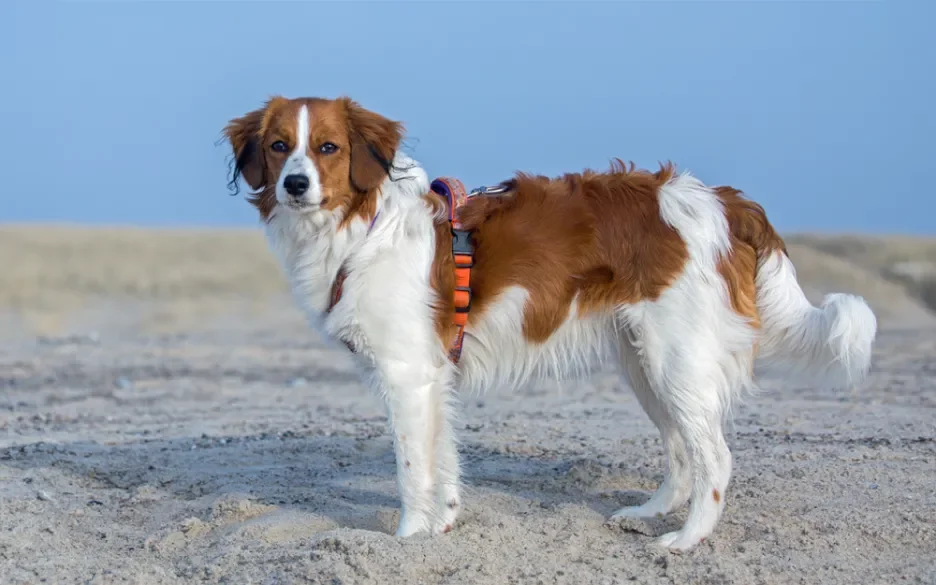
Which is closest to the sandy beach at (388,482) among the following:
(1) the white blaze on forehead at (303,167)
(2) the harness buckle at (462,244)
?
(2) the harness buckle at (462,244)

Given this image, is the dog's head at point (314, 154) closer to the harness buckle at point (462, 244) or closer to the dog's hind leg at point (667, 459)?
the harness buckle at point (462, 244)

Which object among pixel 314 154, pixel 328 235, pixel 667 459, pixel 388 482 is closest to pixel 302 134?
pixel 314 154

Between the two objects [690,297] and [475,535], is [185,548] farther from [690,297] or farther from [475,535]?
[690,297]

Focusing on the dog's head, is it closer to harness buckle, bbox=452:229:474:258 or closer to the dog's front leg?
harness buckle, bbox=452:229:474:258

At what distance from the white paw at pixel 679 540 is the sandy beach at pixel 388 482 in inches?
2.9

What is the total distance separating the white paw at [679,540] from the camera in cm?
503

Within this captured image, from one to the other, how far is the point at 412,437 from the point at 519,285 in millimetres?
947

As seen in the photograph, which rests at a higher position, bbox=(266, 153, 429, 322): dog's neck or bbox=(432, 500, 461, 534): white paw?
bbox=(266, 153, 429, 322): dog's neck

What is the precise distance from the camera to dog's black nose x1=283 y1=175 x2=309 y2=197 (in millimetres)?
4953

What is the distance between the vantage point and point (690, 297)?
5152 mm

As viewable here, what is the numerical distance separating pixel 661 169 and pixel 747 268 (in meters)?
0.70

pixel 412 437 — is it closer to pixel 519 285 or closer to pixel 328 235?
pixel 519 285

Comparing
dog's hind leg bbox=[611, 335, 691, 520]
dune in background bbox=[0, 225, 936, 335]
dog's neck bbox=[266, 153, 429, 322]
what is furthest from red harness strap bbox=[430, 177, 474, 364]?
dune in background bbox=[0, 225, 936, 335]

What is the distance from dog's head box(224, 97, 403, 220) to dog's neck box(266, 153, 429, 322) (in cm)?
7
